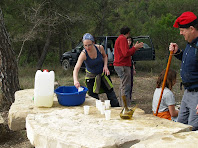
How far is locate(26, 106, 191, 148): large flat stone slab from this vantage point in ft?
6.66

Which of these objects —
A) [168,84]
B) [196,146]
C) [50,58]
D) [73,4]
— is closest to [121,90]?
[168,84]

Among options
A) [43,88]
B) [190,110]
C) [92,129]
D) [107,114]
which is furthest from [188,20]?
[43,88]

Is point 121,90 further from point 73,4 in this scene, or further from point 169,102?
point 73,4

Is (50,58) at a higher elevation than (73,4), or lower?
lower

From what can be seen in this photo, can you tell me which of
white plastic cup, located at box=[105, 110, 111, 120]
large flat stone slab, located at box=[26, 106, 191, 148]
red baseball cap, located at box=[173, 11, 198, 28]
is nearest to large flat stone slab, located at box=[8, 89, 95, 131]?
large flat stone slab, located at box=[26, 106, 191, 148]

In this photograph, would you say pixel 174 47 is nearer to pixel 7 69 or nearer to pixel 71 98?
pixel 71 98

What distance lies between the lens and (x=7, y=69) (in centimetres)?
530

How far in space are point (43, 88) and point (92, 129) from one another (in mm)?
999

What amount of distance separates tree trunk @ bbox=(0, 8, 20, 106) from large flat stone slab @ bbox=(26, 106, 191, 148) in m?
2.87

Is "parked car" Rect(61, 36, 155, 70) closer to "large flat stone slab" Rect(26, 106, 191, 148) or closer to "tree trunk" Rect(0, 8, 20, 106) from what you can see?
"tree trunk" Rect(0, 8, 20, 106)

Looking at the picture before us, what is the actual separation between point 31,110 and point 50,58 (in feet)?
47.5

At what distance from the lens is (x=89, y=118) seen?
2.64m

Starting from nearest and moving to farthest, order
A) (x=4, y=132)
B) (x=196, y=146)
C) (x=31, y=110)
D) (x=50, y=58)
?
1. (x=196, y=146)
2. (x=31, y=110)
3. (x=4, y=132)
4. (x=50, y=58)

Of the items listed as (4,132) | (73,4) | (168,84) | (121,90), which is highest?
(73,4)
